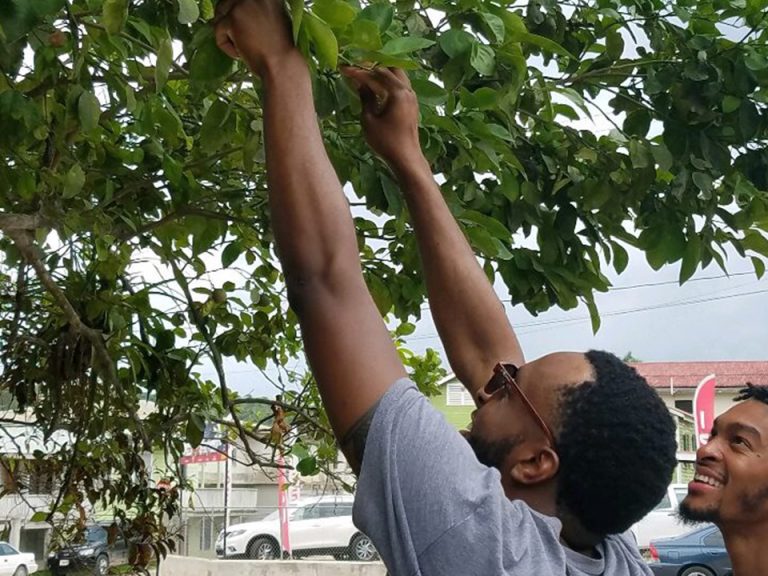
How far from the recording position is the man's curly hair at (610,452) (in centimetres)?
139

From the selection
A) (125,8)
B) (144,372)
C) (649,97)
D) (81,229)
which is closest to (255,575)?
(144,372)

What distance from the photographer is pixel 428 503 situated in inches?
47.3

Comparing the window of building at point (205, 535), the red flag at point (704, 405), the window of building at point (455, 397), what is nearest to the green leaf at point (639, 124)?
the red flag at point (704, 405)

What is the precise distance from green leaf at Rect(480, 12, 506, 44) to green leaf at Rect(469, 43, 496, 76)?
0.04 m

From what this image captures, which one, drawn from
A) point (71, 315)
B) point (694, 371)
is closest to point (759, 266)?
point (71, 315)

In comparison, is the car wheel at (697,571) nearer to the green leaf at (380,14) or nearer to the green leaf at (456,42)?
the green leaf at (456,42)

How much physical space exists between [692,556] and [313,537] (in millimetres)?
5677

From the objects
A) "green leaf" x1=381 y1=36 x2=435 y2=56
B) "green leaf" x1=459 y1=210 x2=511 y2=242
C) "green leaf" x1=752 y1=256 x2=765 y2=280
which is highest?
"green leaf" x1=381 y1=36 x2=435 y2=56

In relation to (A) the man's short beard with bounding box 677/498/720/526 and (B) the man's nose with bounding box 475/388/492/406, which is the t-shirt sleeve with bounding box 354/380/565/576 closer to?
(B) the man's nose with bounding box 475/388/492/406

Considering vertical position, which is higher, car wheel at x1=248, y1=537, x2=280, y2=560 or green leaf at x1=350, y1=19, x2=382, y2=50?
green leaf at x1=350, y1=19, x2=382, y2=50

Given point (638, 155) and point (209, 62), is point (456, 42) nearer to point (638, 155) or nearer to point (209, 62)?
point (209, 62)

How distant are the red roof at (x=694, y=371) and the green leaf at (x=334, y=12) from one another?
26.5 metres

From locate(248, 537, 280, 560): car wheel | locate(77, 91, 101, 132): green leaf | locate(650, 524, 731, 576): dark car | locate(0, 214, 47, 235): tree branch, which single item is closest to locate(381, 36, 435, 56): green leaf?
locate(77, 91, 101, 132): green leaf

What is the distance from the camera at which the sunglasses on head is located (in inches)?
55.7
